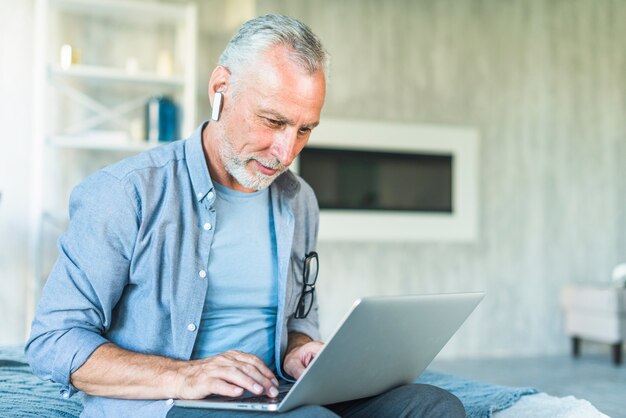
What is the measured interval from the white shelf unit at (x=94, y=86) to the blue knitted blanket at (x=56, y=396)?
7.47 ft

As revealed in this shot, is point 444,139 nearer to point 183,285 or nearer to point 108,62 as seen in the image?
point 108,62

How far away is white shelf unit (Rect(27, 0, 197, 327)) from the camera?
412 cm

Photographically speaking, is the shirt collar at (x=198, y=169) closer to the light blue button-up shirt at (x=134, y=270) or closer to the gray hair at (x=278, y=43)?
the light blue button-up shirt at (x=134, y=270)

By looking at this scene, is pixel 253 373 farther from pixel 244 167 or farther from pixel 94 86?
pixel 94 86

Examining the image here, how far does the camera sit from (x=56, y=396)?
67.0 inches

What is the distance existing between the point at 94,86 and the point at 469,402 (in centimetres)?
353

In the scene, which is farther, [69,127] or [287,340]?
[69,127]

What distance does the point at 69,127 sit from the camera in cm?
453

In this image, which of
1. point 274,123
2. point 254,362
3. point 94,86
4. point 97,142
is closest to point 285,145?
point 274,123

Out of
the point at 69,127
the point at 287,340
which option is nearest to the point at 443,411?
the point at 287,340

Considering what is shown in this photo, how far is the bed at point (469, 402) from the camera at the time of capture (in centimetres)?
157

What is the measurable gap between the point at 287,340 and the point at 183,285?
0.33 meters

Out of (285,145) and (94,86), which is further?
(94,86)

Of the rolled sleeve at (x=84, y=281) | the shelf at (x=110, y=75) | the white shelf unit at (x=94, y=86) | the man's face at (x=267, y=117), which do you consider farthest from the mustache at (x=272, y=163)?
the shelf at (x=110, y=75)
